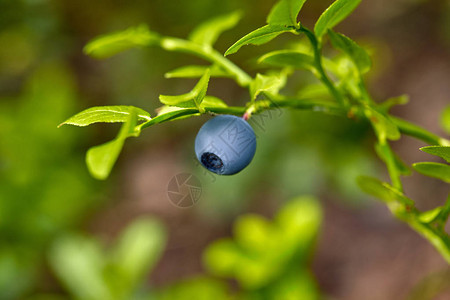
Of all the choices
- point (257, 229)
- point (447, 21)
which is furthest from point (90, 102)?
point (447, 21)

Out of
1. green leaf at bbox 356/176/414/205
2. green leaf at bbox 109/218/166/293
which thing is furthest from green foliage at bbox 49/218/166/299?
green leaf at bbox 356/176/414/205

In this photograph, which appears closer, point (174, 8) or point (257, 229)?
point (257, 229)

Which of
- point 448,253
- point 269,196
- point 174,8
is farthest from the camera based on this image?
point 269,196

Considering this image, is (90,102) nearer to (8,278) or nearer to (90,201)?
(90,201)

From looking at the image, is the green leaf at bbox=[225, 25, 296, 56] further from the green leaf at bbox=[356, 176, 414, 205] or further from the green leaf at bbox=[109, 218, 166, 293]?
the green leaf at bbox=[109, 218, 166, 293]

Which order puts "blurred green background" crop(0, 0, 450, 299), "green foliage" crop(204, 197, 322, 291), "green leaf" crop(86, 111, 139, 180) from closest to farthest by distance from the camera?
"green leaf" crop(86, 111, 139, 180)
"green foliage" crop(204, 197, 322, 291)
"blurred green background" crop(0, 0, 450, 299)

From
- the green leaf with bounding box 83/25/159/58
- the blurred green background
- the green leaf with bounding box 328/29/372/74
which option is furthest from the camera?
the blurred green background

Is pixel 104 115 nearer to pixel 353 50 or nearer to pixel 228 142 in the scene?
pixel 228 142
